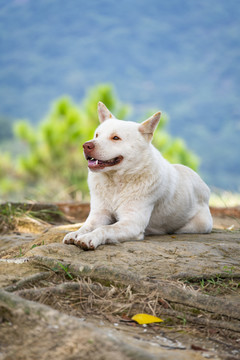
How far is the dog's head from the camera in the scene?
13.0 feet

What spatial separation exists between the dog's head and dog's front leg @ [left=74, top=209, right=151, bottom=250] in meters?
0.51

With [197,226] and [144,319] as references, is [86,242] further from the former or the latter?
[197,226]

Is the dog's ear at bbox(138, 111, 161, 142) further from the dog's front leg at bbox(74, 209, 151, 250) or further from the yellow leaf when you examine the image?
the yellow leaf

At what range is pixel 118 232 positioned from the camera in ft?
12.4

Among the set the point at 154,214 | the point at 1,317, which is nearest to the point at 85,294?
the point at 1,317

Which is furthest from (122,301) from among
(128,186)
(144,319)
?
(128,186)

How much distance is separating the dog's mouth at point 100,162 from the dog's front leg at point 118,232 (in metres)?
0.53

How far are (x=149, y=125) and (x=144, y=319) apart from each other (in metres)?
2.23

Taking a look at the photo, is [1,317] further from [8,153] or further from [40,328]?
[8,153]

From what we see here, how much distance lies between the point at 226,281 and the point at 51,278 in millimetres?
1391

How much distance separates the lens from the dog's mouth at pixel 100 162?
13.1 ft

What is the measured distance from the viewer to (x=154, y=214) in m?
4.67

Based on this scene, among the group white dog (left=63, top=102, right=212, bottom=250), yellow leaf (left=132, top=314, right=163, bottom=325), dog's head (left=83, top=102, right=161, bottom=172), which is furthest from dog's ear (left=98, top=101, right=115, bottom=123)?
yellow leaf (left=132, top=314, right=163, bottom=325)

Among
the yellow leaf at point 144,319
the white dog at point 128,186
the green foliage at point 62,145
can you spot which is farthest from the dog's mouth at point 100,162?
the green foliage at point 62,145
